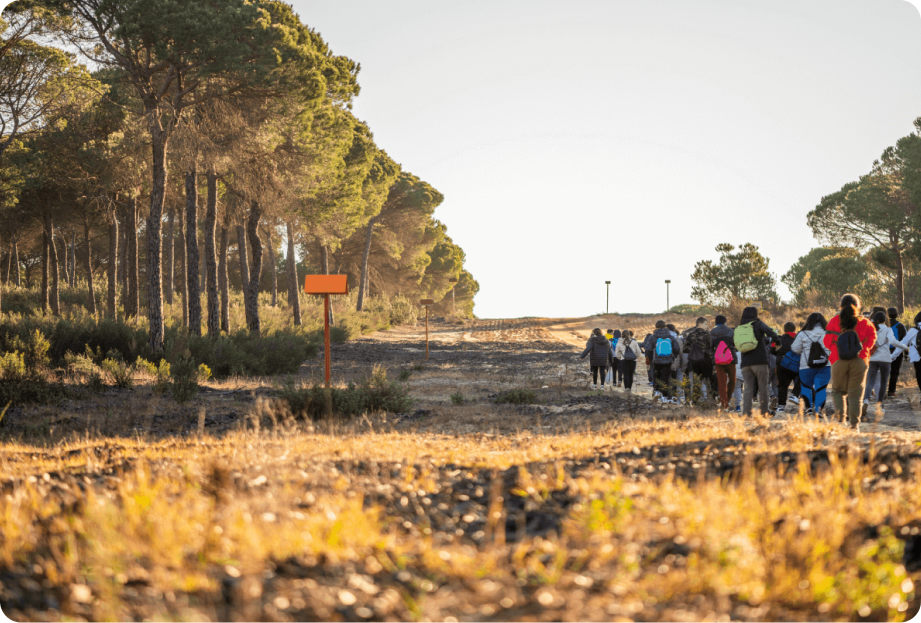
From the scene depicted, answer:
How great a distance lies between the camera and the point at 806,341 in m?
10.7

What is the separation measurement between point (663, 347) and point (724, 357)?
218 centimetres

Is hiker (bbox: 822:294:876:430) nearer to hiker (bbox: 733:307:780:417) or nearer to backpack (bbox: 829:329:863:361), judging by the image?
backpack (bbox: 829:329:863:361)

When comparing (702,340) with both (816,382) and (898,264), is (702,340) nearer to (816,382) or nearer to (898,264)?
(816,382)

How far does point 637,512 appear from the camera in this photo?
3957 mm

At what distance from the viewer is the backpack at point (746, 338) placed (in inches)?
407

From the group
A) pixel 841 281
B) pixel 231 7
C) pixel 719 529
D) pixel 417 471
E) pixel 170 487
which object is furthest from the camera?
pixel 841 281

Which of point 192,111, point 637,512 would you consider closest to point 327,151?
point 192,111

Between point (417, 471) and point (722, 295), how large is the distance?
50.9 m

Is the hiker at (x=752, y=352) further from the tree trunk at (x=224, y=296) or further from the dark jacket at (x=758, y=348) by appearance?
the tree trunk at (x=224, y=296)

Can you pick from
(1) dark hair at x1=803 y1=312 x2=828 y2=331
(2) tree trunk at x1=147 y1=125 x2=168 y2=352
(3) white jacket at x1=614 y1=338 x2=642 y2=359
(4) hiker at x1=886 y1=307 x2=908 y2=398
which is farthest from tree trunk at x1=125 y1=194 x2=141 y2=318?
(4) hiker at x1=886 y1=307 x2=908 y2=398

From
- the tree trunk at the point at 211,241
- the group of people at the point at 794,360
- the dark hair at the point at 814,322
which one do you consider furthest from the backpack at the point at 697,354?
the tree trunk at the point at 211,241

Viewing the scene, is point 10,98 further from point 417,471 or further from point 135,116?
point 417,471

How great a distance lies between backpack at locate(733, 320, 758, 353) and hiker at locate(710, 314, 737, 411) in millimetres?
939

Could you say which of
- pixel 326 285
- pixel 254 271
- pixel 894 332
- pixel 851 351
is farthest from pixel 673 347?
pixel 254 271
